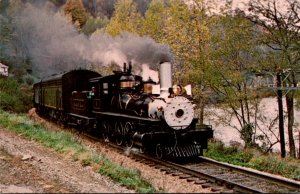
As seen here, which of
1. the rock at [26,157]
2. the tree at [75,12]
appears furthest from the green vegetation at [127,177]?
the tree at [75,12]

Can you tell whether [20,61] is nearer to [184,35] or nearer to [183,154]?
[184,35]

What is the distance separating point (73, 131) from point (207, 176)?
11779 millimetres

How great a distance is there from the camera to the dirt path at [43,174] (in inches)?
364

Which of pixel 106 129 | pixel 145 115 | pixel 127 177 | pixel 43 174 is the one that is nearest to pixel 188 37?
pixel 106 129

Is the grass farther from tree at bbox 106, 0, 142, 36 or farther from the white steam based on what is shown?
tree at bbox 106, 0, 142, 36

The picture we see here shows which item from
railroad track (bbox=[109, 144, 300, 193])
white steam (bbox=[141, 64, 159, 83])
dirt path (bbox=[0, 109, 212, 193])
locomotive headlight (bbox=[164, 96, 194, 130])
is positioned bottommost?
railroad track (bbox=[109, 144, 300, 193])

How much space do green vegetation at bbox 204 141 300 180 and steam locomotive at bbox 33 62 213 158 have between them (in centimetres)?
194

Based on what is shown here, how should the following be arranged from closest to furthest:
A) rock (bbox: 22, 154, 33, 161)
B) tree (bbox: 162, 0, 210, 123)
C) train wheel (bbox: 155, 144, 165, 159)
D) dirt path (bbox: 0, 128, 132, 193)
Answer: dirt path (bbox: 0, 128, 132, 193), rock (bbox: 22, 154, 33, 161), train wheel (bbox: 155, 144, 165, 159), tree (bbox: 162, 0, 210, 123)

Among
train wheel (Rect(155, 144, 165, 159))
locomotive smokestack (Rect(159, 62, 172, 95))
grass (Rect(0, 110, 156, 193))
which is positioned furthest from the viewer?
train wheel (Rect(155, 144, 165, 159))

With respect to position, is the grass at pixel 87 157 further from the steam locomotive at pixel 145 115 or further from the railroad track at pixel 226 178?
the steam locomotive at pixel 145 115

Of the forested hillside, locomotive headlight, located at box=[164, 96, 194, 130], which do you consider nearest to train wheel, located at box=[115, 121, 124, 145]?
locomotive headlight, located at box=[164, 96, 194, 130]

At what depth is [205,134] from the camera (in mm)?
13633

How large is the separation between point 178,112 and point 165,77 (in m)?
1.23

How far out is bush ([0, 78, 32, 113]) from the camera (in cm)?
3423
